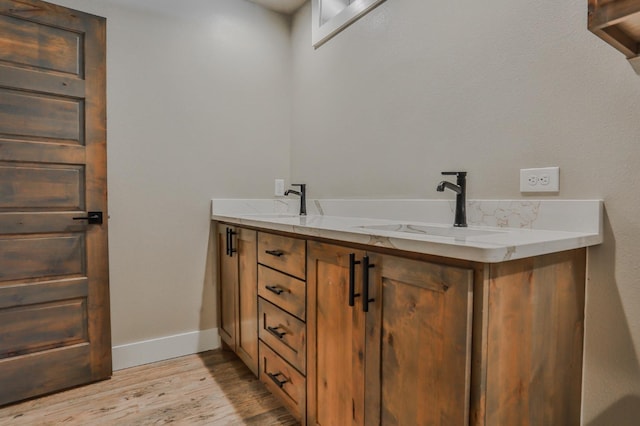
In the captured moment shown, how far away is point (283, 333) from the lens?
61.8 inches

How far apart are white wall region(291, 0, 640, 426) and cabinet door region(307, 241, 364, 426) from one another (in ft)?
2.16

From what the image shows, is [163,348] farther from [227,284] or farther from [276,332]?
[276,332]

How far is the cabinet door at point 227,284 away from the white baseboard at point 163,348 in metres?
0.11

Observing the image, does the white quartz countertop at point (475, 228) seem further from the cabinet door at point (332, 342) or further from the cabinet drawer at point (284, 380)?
the cabinet drawer at point (284, 380)

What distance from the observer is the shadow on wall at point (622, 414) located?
105 cm

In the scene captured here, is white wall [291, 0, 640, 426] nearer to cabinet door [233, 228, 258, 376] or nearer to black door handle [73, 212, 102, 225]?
cabinet door [233, 228, 258, 376]

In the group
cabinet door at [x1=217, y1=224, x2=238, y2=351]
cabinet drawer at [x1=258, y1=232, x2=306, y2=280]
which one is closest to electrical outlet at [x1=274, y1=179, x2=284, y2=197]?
cabinet door at [x1=217, y1=224, x2=238, y2=351]

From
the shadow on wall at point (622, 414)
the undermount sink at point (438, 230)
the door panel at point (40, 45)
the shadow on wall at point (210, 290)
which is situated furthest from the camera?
the shadow on wall at point (210, 290)

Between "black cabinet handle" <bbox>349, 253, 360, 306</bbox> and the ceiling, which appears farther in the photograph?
the ceiling

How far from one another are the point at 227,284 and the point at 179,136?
987 mm

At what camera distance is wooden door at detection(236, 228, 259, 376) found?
6.04 ft

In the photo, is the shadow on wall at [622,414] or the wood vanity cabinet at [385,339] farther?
the shadow on wall at [622,414]

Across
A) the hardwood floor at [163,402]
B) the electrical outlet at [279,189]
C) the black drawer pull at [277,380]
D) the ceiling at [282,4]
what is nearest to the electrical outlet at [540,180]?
the black drawer pull at [277,380]

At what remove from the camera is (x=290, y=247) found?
150cm
